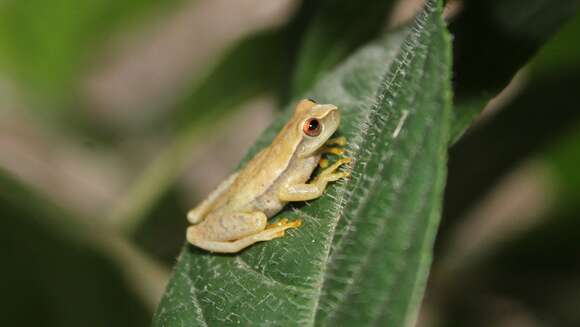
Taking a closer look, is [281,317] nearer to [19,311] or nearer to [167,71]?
[19,311]

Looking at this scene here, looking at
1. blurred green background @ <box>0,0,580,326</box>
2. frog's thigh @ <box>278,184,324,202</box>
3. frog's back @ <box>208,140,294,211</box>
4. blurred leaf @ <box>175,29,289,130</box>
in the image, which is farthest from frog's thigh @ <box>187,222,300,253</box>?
blurred leaf @ <box>175,29,289,130</box>

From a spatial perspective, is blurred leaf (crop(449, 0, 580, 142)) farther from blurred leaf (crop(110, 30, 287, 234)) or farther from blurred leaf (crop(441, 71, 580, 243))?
blurred leaf (crop(110, 30, 287, 234))

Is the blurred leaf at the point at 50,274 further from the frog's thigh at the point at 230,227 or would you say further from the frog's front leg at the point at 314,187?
the frog's front leg at the point at 314,187

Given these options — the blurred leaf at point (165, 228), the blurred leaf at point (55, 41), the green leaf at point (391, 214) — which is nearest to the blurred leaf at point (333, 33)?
the green leaf at point (391, 214)

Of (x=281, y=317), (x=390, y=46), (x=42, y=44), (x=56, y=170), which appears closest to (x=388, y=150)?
(x=281, y=317)

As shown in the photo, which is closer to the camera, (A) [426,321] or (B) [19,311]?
(B) [19,311]

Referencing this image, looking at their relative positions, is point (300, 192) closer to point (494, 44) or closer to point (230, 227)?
point (230, 227)
